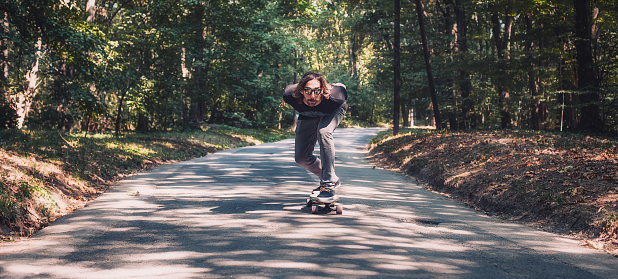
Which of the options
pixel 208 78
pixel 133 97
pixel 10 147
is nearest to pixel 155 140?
pixel 133 97

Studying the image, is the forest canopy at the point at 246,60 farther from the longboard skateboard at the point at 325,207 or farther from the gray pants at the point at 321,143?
the longboard skateboard at the point at 325,207

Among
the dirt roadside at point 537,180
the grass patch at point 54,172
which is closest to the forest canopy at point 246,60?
the grass patch at point 54,172

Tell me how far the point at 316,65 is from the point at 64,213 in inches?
2103

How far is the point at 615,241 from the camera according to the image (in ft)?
16.0

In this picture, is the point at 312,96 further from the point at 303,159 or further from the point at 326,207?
the point at 326,207

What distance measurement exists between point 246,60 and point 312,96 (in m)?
22.8

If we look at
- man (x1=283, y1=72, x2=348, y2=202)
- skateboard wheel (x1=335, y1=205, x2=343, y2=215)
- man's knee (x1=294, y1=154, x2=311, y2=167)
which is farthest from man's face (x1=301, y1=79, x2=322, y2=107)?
skateboard wheel (x1=335, y1=205, x2=343, y2=215)

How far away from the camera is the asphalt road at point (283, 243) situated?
3717 millimetres

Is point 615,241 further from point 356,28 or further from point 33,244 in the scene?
point 356,28

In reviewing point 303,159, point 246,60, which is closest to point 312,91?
point 303,159

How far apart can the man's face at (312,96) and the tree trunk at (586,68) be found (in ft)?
37.3

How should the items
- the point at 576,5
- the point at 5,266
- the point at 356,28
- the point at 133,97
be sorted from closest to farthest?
the point at 5,266 → the point at 576,5 → the point at 133,97 → the point at 356,28

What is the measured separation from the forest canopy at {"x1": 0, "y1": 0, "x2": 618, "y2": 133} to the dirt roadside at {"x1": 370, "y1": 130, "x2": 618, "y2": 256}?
3.57 metres

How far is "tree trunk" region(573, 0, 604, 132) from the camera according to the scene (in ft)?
47.0
